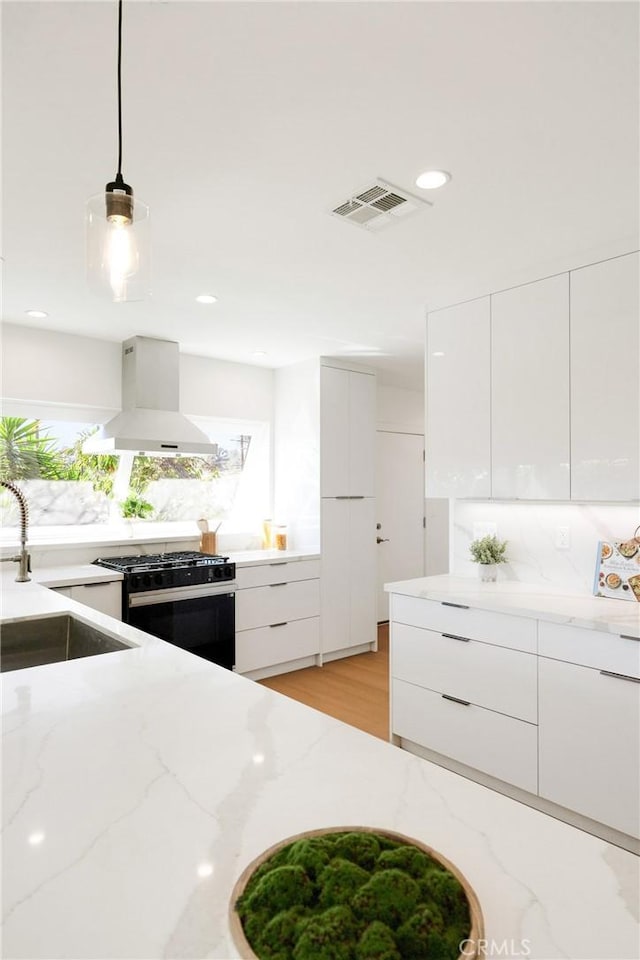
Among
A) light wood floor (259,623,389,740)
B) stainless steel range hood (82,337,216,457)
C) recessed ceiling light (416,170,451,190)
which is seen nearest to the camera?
recessed ceiling light (416,170,451,190)

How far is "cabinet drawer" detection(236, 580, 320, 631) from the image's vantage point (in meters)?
4.29

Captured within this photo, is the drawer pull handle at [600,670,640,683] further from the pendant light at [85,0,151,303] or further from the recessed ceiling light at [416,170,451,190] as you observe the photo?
the pendant light at [85,0,151,303]

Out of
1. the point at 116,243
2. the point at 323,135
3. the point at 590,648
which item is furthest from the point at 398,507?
the point at 116,243

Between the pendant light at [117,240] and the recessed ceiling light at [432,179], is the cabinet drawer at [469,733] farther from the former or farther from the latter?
the pendant light at [117,240]

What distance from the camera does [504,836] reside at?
826mm

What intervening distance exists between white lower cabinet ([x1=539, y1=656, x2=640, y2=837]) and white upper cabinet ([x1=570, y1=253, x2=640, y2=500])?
808mm

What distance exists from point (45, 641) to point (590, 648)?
210cm

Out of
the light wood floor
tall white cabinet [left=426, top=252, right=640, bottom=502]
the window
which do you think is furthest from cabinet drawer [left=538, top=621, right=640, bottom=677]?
the window

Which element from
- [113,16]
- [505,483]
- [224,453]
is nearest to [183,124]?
[113,16]

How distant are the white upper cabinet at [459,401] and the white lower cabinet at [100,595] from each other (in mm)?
2009

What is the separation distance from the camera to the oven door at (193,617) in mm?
Result: 3693

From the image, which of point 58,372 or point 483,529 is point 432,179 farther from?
point 58,372

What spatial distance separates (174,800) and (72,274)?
2.76 meters

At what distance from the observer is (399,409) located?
6184 mm
